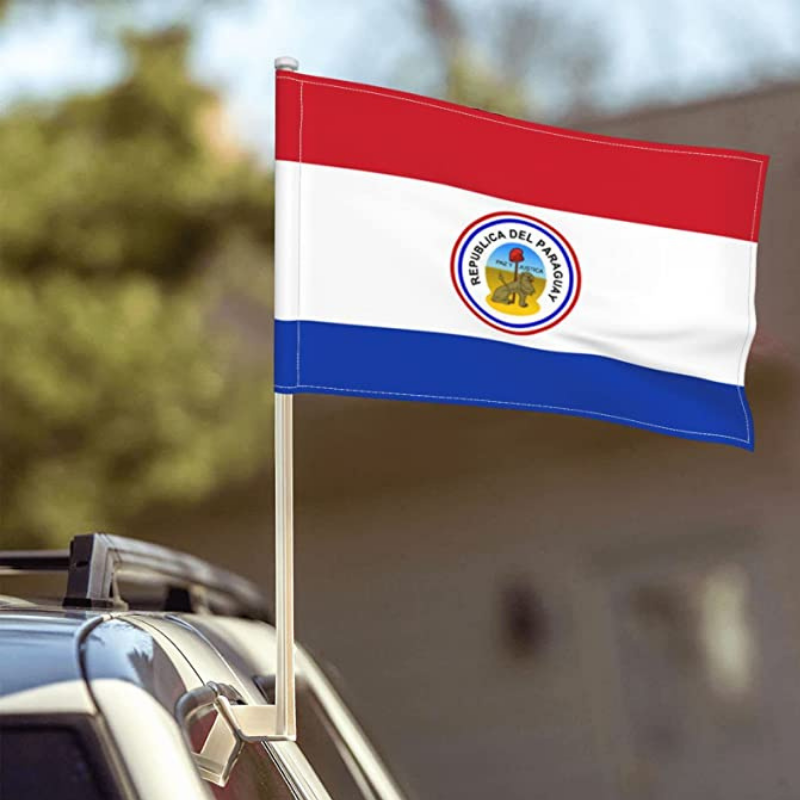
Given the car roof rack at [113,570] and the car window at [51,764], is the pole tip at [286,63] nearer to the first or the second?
the car roof rack at [113,570]

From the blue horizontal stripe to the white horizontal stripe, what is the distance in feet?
0.09

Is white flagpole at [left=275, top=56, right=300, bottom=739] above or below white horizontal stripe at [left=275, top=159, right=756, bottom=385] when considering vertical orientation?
below

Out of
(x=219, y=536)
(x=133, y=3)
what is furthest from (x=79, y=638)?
(x=219, y=536)

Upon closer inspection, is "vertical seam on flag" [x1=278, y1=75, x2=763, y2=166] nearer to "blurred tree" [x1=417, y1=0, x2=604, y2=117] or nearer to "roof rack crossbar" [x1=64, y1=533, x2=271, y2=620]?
"roof rack crossbar" [x1=64, y1=533, x2=271, y2=620]

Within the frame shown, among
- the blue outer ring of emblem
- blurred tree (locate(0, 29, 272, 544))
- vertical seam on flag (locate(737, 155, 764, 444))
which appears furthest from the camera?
blurred tree (locate(0, 29, 272, 544))

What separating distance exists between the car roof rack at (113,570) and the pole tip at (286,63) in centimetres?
93

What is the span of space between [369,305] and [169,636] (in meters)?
1.00

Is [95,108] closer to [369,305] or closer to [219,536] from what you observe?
[219,536]

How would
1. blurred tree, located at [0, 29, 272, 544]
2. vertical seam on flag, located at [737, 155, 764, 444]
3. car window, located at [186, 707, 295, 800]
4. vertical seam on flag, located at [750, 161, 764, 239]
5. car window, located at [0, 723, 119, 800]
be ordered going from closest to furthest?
car window, located at [0, 723, 119, 800] < car window, located at [186, 707, 295, 800] < vertical seam on flag, located at [737, 155, 764, 444] < vertical seam on flag, located at [750, 161, 764, 239] < blurred tree, located at [0, 29, 272, 544]

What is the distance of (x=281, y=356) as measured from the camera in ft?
8.85

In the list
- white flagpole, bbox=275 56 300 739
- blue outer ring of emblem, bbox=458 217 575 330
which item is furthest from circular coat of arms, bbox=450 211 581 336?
white flagpole, bbox=275 56 300 739

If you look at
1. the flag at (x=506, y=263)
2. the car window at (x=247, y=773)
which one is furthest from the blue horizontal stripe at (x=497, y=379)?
the car window at (x=247, y=773)

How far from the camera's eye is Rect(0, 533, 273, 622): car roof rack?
233 centimetres

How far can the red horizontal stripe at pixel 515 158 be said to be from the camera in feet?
9.37
